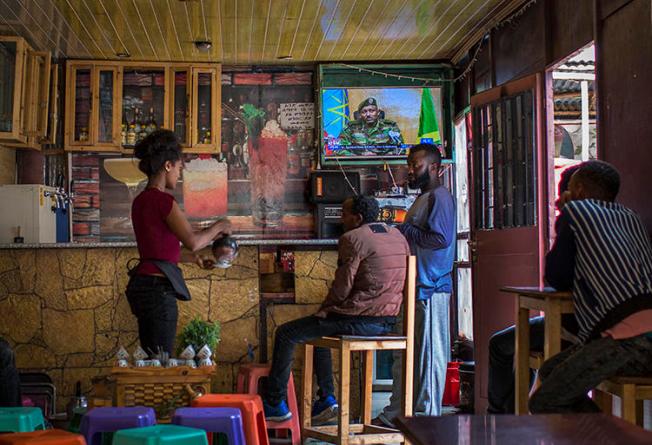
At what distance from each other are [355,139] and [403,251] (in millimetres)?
3923

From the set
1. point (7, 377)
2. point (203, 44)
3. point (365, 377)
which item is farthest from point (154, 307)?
point (203, 44)

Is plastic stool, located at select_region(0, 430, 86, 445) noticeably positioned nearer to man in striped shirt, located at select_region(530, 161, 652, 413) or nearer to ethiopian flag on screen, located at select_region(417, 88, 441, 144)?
man in striped shirt, located at select_region(530, 161, 652, 413)

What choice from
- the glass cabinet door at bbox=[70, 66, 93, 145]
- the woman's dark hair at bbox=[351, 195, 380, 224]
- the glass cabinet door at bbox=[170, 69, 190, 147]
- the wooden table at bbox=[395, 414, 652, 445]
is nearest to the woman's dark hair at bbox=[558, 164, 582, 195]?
the woman's dark hair at bbox=[351, 195, 380, 224]

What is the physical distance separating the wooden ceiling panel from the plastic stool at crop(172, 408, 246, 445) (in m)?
3.97

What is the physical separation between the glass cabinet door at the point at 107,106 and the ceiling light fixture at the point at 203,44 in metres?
1.14

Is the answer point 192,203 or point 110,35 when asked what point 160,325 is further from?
point 192,203

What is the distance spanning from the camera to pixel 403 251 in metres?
4.77

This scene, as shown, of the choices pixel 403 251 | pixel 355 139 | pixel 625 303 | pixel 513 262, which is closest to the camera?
pixel 625 303

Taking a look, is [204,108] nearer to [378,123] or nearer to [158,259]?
[378,123]

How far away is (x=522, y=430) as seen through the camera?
1351mm

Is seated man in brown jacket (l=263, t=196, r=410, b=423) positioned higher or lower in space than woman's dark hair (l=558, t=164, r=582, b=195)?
lower

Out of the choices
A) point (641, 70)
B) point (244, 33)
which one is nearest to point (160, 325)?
point (641, 70)

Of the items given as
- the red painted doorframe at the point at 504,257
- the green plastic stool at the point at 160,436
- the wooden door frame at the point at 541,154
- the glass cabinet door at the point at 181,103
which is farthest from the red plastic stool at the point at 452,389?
the green plastic stool at the point at 160,436

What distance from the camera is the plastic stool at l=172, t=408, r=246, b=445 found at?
10.1 ft
